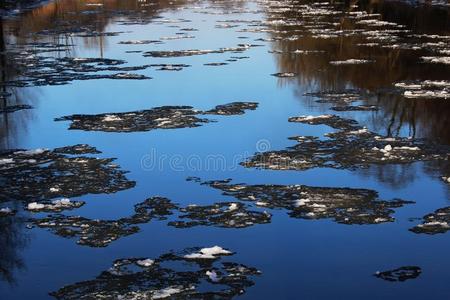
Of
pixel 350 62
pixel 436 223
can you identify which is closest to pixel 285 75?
pixel 350 62

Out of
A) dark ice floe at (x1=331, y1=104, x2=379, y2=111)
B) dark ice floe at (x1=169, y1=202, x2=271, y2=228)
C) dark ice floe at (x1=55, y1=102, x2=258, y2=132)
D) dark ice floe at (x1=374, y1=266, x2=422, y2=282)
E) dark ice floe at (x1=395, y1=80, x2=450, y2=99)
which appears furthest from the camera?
dark ice floe at (x1=395, y1=80, x2=450, y2=99)

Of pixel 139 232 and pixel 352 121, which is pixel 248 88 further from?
pixel 139 232

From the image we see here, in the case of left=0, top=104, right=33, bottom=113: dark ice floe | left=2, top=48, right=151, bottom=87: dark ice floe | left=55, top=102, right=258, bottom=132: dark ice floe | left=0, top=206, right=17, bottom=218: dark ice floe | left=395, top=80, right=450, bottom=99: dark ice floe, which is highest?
left=2, top=48, right=151, bottom=87: dark ice floe

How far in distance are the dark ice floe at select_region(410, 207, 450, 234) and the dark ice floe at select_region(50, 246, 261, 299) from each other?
8.37 ft

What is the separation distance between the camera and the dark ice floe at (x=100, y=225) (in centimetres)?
920

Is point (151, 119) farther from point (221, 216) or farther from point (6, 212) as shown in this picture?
point (221, 216)

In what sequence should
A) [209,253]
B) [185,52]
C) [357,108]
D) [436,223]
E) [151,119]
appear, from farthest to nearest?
1. [185,52]
2. [357,108]
3. [151,119]
4. [436,223]
5. [209,253]

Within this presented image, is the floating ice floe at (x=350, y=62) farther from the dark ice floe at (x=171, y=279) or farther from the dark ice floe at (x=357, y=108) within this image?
the dark ice floe at (x=171, y=279)

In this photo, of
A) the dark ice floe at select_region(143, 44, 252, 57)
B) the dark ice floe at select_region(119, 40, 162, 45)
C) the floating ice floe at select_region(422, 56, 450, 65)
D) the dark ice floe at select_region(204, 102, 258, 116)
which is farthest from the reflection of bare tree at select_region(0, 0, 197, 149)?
the floating ice floe at select_region(422, 56, 450, 65)

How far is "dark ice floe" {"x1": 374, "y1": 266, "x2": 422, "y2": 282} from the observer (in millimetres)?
7945

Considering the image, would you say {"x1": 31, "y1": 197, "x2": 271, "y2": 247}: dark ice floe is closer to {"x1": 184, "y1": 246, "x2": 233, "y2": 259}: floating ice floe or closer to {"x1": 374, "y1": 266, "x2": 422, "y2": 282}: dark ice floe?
{"x1": 184, "y1": 246, "x2": 233, "y2": 259}: floating ice floe

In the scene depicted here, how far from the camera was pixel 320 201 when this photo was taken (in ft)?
33.8

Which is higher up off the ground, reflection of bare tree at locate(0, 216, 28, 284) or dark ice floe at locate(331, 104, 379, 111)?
dark ice floe at locate(331, 104, 379, 111)

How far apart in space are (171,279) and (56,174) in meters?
4.57
